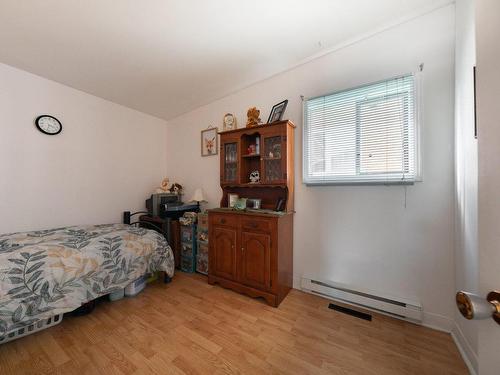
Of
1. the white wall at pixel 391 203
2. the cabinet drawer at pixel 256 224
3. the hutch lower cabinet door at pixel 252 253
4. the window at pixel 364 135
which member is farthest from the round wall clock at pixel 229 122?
the cabinet drawer at pixel 256 224

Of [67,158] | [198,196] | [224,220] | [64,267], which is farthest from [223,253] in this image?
[67,158]

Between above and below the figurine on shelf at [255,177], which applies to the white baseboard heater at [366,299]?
below

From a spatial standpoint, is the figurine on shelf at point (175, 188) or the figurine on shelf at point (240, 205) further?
the figurine on shelf at point (175, 188)

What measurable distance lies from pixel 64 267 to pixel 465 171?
10.3ft

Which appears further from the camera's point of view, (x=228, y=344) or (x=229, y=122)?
(x=229, y=122)

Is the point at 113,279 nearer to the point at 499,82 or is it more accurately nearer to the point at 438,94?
the point at 499,82

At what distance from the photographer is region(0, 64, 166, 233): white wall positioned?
2.24 m

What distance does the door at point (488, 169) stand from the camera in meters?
0.44

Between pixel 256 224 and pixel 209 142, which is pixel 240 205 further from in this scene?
pixel 209 142

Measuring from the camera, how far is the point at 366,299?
5.96 feet

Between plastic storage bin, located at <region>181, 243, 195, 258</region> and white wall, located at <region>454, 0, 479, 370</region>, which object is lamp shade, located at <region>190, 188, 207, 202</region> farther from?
white wall, located at <region>454, 0, 479, 370</region>

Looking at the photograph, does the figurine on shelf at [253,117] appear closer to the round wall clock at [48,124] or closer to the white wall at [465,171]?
the white wall at [465,171]

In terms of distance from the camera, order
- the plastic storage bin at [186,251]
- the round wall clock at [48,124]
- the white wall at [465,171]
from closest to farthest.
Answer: the white wall at [465,171] < the round wall clock at [48,124] < the plastic storage bin at [186,251]

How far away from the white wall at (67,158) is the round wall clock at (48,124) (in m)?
0.06
